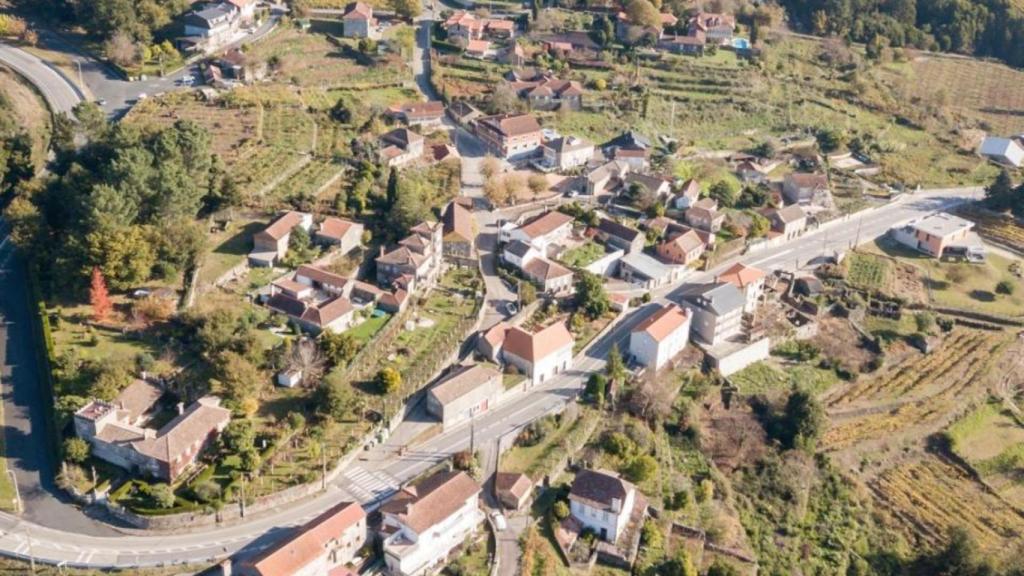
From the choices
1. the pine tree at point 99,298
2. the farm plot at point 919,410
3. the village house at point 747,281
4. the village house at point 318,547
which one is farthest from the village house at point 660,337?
the pine tree at point 99,298

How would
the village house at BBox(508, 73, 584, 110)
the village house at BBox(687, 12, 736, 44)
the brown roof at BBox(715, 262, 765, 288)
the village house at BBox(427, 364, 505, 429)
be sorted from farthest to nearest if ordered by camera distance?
the village house at BBox(687, 12, 736, 44)
the village house at BBox(508, 73, 584, 110)
the brown roof at BBox(715, 262, 765, 288)
the village house at BBox(427, 364, 505, 429)

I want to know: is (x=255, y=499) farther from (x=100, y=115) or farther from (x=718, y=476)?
(x=100, y=115)

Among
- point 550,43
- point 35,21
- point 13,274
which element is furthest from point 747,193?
point 35,21

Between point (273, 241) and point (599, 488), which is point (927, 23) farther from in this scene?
point (599, 488)

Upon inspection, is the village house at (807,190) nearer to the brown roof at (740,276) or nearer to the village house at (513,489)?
the brown roof at (740,276)

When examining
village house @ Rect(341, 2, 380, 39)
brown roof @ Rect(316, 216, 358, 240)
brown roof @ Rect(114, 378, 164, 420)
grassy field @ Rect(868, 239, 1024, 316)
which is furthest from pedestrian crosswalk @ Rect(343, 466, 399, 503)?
village house @ Rect(341, 2, 380, 39)

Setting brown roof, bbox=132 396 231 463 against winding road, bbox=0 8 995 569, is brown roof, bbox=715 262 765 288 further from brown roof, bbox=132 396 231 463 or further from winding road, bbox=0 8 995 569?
brown roof, bbox=132 396 231 463
